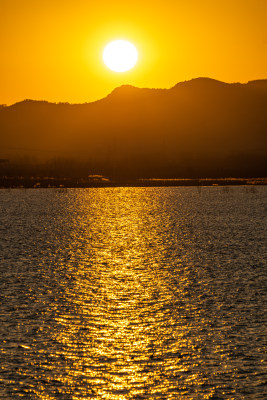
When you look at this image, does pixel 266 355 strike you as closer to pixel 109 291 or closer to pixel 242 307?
pixel 242 307

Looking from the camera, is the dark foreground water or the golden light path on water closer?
the dark foreground water

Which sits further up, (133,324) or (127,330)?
(133,324)

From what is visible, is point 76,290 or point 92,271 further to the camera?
point 92,271

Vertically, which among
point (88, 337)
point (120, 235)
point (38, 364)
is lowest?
point (38, 364)

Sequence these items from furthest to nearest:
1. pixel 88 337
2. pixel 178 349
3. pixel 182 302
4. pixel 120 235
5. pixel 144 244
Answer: pixel 120 235
pixel 144 244
pixel 182 302
pixel 88 337
pixel 178 349

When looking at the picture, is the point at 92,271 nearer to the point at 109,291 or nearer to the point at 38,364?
the point at 109,291

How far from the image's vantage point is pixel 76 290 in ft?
129

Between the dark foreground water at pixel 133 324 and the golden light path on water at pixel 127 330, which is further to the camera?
the golden light path on water at pixel 127 330

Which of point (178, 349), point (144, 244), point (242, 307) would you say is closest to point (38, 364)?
point (178, 349)

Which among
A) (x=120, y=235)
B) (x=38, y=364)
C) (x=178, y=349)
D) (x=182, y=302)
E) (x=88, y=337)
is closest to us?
(x=38, y=364)

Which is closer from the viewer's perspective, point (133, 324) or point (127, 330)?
point (127, 330)

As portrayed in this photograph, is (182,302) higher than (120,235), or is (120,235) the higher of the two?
(120,235)

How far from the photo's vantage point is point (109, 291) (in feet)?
130

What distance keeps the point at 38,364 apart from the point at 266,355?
846 cm
